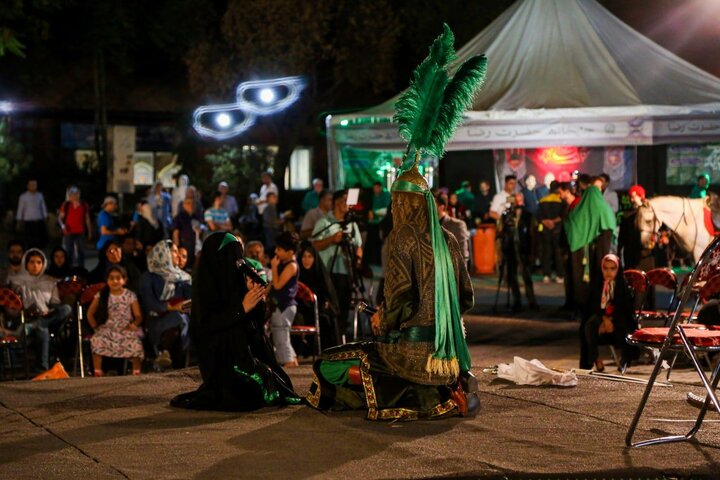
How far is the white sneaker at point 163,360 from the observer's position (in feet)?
41.7

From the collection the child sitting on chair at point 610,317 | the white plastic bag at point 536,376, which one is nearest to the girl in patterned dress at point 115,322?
the white plastic bag at point 536,376

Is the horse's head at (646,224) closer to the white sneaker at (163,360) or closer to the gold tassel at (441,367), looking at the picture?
the white sneaker at (163,360)

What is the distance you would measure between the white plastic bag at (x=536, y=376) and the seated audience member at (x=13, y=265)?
5.75 meters

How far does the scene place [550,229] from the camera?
20.1m

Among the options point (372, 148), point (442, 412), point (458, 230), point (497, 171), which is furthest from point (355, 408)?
point (497, 171)

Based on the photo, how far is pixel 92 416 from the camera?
860 cm

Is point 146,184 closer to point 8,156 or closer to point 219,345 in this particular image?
point 8,156

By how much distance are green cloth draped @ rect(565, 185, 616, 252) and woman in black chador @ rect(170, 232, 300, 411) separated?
6.83 metres

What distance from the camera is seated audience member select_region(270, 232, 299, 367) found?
1198cm

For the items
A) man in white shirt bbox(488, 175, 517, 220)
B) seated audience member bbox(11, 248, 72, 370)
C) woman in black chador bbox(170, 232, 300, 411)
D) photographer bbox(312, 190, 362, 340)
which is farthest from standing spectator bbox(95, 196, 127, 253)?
woman in black chador bbox(170, 232, 300, 411)

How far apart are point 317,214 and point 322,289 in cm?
246

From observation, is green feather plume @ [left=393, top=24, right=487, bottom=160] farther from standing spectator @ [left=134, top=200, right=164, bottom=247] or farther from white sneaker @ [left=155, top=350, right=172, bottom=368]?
standing spectator @ [left=134, top=200, right=164, bottom=247]

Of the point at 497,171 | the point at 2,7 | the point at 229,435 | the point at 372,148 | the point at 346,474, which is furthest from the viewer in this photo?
the point at 497,171

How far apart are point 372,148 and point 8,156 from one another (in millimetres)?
19311
